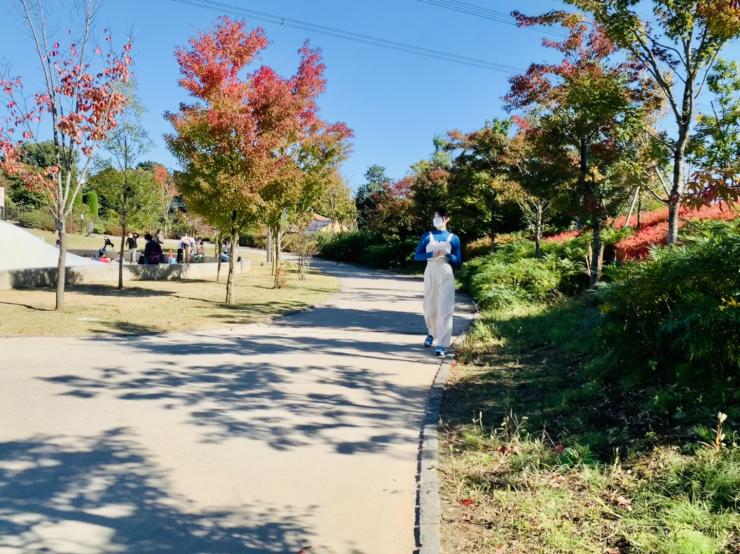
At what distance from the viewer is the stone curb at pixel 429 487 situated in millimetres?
3035

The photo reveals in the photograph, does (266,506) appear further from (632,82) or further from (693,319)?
(632,82)

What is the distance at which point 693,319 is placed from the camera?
4.38 metres

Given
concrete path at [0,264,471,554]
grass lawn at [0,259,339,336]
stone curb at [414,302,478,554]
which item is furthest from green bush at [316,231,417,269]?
stone curb at [414,302,478,554]

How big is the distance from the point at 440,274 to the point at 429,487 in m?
4.37

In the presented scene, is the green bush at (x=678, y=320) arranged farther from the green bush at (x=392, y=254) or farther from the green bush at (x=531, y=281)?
the green bush at (x=392, y=254)

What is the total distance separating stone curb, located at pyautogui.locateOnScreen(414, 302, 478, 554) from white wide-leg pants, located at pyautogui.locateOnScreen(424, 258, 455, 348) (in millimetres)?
2150

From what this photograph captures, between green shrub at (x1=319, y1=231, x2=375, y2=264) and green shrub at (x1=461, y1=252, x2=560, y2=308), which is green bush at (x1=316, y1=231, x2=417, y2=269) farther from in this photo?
green shrub at (x1=461, y1=252, x2=560, y2=308)

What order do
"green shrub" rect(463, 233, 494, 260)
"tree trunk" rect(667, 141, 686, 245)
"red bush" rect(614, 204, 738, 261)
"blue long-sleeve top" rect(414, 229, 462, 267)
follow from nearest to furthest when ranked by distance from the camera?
"blue long-sleeve top" rect(414, 229, 462, 267)
"tree trunk" rect(667, 141, 686, 245)
"red bush" rect(614, 204, 738, 261)
"green shrub" rect(463, 233, 494, 260)

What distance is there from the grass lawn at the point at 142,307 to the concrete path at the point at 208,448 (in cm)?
174

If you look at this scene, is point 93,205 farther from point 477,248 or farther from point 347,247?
point 477,248

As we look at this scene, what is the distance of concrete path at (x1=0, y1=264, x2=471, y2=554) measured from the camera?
10.3 feet

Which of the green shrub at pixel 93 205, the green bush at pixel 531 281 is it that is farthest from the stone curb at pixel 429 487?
the green shrub at pixel 93 205

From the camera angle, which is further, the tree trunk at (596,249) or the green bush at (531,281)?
the green bush at (531,281)

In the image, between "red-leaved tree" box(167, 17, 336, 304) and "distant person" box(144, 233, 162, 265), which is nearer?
"red-leaved tree" box(167, 17, 336, 304)
